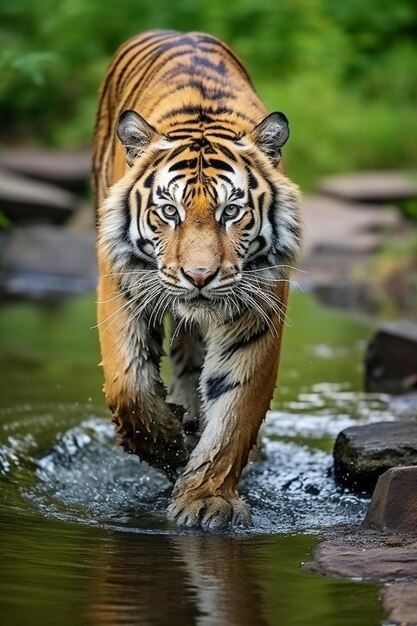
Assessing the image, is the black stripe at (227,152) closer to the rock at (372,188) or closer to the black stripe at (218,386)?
the black stripe at (218,386)

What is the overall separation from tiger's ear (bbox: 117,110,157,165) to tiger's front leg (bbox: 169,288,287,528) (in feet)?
2.10

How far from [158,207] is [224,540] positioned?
1.04 meters

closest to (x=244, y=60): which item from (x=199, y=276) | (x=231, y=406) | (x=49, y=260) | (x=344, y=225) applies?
(x=344, y=225)

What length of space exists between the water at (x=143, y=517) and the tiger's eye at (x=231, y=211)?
3.20ft

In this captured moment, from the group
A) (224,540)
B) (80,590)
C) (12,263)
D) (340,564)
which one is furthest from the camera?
(12,263)

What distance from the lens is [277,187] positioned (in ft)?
15.3

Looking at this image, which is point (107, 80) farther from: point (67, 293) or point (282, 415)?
point (67, 293)

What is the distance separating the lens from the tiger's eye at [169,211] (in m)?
4.46

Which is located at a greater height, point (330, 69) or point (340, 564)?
point (330, 69)

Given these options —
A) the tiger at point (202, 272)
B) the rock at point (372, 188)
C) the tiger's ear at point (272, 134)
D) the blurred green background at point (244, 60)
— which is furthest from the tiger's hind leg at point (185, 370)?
the blurred green background at point (244, 60)

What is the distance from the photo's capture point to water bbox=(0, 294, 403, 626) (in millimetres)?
3471

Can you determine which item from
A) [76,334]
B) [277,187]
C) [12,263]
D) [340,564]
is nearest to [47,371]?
[76,334]

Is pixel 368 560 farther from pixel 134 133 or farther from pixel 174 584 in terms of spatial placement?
pixel 134 133

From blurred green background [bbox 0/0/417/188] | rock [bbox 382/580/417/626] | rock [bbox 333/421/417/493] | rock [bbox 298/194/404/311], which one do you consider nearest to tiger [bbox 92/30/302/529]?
rock [bbox 333/421/417/493]
